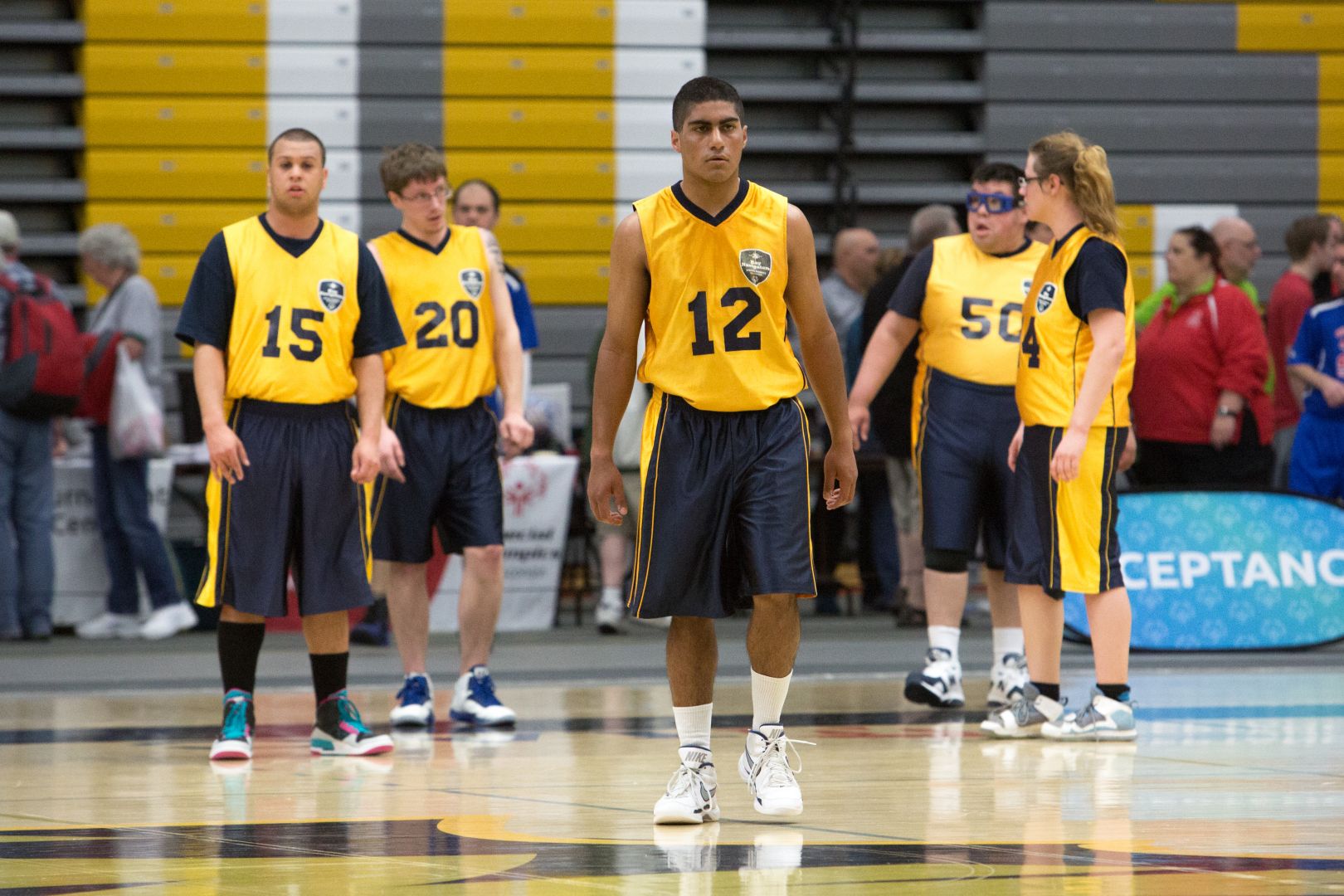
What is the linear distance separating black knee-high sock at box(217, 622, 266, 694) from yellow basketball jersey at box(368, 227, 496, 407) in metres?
1.11

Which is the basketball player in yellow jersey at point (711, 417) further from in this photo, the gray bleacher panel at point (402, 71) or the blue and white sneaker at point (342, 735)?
the gray bleacher panel at point (402, 71)

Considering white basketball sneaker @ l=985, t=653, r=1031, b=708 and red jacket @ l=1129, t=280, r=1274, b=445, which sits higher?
red jacket @ l=1129, t=280, r=1274, b=445

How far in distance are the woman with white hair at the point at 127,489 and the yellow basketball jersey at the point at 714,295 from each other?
6221 mm

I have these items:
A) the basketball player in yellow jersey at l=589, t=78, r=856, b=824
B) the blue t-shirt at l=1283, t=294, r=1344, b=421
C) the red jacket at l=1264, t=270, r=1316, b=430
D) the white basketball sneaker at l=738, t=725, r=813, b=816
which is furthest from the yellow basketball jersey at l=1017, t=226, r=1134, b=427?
the red jacket at l=1264, t=270, r=1316, b=430

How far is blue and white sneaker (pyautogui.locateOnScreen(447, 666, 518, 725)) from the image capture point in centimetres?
700

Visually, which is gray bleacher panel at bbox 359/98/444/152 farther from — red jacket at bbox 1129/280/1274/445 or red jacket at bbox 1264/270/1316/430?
red jacket at bbox 1264/270/1316/430

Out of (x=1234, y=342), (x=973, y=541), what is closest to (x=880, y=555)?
(x=1234, y=342)

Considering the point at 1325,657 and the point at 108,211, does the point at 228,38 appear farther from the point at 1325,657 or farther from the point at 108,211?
the point at 1325,657

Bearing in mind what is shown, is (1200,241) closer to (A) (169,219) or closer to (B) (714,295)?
(B) (714,295)

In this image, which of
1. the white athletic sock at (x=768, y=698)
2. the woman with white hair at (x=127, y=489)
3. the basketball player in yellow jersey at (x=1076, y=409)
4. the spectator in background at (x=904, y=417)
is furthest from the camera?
the woman with white hair at (x=127, y=489)

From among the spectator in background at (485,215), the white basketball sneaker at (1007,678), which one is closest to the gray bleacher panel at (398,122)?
the spectator in background at (485,215)

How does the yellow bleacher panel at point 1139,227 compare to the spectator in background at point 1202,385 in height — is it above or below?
above

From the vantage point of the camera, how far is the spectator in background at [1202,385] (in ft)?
33.8

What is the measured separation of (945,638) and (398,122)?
6.37 meters
